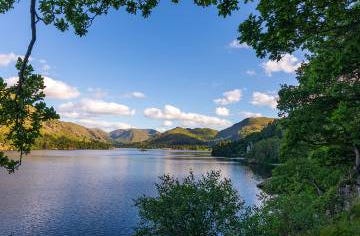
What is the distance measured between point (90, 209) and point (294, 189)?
42.2 meters

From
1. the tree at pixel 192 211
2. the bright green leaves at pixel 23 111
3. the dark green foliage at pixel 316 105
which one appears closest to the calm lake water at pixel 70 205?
the tree at pixel 192 211

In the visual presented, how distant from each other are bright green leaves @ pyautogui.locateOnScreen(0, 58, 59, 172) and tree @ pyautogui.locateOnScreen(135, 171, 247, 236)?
73.0ft

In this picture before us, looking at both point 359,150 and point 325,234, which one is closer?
point 325,234

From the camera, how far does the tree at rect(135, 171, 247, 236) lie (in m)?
33.6

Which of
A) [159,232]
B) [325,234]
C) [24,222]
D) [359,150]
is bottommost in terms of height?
[24,222]

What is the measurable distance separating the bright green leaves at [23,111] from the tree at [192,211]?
876 inches

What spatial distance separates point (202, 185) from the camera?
36.7 meters

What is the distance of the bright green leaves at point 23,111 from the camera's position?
10.8 metres

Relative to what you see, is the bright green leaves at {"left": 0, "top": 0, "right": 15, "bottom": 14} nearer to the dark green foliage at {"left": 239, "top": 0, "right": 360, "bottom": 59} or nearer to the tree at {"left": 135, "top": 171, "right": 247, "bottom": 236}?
the dark green foliage at {"left": 239, "top": 0, "right": 360, "bottom": 59}

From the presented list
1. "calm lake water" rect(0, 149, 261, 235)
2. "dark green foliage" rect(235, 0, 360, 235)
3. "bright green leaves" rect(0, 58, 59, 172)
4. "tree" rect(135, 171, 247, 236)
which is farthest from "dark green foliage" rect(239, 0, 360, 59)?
"calm lake water" rect(0, 149, 261, 235)

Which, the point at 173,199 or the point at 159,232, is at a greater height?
the point at 173,199

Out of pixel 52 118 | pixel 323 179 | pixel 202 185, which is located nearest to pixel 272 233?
pixel 202 185

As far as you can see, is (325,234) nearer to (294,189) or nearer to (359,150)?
(359,150)

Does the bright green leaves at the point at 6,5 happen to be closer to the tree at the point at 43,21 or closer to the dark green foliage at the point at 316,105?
the tree at the point at 43,21
